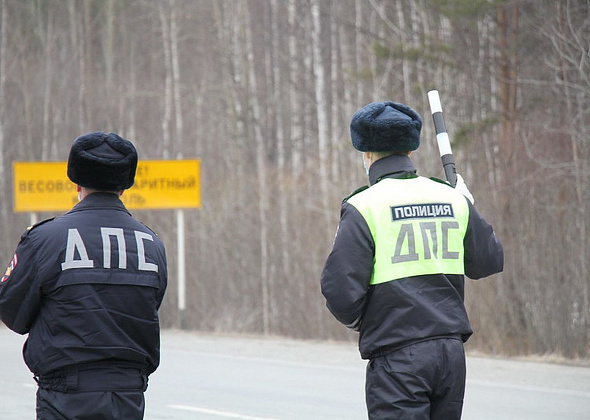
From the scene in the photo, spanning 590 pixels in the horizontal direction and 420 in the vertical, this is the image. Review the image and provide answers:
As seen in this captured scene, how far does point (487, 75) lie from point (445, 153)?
46.0 ft

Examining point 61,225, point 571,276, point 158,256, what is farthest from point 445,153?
point 571,276

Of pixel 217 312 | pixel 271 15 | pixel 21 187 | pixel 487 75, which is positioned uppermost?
pixel 271 15

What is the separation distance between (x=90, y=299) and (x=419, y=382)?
4.32 feet

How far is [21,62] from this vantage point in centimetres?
3816

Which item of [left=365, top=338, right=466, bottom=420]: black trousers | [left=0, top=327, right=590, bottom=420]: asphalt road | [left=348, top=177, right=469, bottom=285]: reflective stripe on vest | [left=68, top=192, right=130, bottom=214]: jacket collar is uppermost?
[left=68, top=192, right=130, bottom=214]: jacket collar

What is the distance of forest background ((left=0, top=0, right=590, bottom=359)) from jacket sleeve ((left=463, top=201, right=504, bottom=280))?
10555 millimetres

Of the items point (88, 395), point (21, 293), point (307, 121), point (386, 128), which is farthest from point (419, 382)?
point (307, 121)

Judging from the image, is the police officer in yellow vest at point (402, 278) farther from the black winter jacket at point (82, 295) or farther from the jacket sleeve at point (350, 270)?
the black winter jacket at point (82, 295)

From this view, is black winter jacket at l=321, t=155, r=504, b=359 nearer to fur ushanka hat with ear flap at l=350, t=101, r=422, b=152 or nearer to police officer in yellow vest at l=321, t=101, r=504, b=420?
police officer in yellow vest at l=321, t=101, r=504, b=420

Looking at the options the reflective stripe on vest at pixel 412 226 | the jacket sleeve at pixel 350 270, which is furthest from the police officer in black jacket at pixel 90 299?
the reflective stripe on vest at pixel 412 226

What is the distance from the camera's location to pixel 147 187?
20969 mm

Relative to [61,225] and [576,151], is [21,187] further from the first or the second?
[61,225]

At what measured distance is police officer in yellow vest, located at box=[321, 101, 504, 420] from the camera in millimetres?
4344

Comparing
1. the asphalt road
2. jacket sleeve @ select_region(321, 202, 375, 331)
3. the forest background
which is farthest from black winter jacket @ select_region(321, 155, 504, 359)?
the forest background
